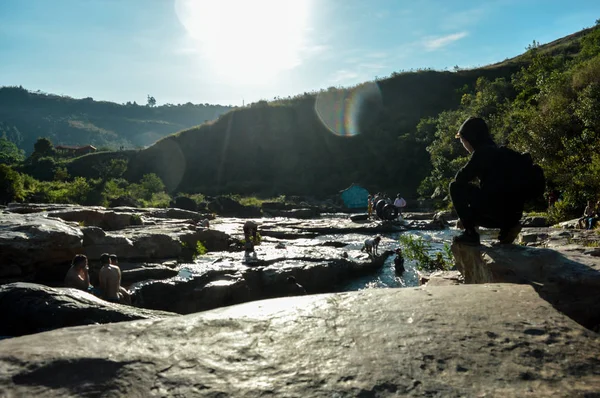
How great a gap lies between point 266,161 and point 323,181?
12544mm

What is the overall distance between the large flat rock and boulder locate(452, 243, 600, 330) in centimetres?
82

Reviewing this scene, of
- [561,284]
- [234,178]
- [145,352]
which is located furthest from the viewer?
[234,178]

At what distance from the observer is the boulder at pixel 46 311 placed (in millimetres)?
4105

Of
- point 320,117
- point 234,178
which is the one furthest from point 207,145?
point 320,117

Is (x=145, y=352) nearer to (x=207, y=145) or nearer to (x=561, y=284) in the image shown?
(x=561, y=284)

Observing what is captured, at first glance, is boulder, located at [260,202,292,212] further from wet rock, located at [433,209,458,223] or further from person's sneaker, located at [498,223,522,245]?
person's sneaker, located at [498,223,522,245]

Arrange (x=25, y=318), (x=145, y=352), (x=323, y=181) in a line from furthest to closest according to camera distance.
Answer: (x=323, y=181) → (x=25, y=318) → (x=145, y=352)

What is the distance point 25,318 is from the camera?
4.14m

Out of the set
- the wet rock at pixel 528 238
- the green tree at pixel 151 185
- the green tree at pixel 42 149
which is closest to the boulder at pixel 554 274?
the wet rock at pixel 528 238

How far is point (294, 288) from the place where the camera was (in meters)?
10.0

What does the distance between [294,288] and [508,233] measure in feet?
21.0

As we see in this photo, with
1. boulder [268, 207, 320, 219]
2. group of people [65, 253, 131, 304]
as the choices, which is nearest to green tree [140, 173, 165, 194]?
boulder [268, 207, 320, 219]

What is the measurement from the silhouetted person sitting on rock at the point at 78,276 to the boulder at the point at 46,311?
229 cm

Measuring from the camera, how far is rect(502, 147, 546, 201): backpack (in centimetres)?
422
